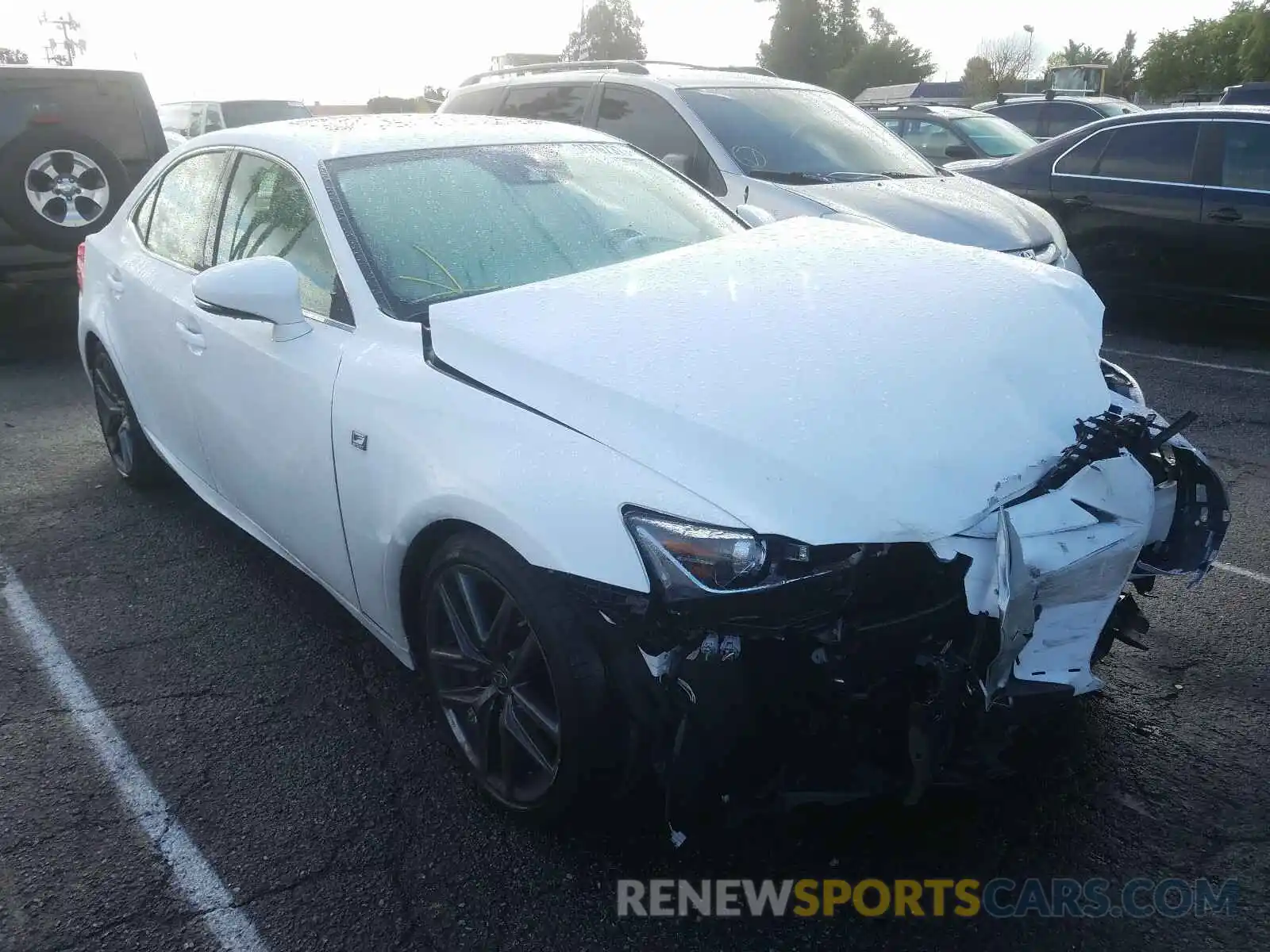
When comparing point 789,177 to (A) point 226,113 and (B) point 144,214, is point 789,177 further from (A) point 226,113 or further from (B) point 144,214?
(A) point 226,113

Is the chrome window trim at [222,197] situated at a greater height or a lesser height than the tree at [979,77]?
lesser

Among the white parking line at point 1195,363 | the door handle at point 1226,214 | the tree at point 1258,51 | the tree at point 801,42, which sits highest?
the tree at point 801,42

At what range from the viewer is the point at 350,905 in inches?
91.4

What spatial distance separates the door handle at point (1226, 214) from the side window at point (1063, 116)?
7.32m

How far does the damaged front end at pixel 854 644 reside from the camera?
202cm

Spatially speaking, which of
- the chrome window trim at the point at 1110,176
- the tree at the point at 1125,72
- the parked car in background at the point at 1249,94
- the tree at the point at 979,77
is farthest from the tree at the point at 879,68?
the chrome window trim at the point at 1110,176

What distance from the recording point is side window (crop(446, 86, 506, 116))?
762 cm

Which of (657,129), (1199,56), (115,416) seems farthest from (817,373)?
(1199,56)

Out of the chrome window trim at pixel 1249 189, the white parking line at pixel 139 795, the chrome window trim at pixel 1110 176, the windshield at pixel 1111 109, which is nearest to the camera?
the white parking line at pixel 139 795

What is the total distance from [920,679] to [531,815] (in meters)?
1.01

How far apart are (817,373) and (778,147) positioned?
4550 mm

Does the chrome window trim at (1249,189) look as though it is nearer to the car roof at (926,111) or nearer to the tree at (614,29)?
the car roof at (926,111)

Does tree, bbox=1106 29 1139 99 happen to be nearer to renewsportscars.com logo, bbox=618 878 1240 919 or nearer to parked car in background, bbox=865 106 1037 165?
parked car in background, bbox=865 106 1037 165

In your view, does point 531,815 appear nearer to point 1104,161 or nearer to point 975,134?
point 1104,161
